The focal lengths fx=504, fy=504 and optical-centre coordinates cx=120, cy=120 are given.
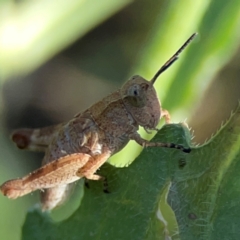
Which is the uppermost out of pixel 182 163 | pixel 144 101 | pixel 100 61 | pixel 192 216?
pixel 100 61

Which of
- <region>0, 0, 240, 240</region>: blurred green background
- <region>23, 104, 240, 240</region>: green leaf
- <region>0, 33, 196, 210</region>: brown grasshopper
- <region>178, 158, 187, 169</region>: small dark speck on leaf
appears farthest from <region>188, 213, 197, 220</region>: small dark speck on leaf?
<region>0, 0, 240, 240</region>: blurred green background

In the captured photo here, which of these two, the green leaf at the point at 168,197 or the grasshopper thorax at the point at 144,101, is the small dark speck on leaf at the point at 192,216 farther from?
the grasshopper thorax at the point at 144,101

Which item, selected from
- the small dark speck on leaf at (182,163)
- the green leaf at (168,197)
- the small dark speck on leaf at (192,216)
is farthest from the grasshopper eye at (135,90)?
the small dark speck on leaf at (192,216)

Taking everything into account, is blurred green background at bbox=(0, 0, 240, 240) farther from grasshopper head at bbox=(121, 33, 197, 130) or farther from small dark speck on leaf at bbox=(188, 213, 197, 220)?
small dark speck on leaf at bbox=(188, 213, 197, 220)

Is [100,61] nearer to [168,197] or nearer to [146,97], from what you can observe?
[146,97]

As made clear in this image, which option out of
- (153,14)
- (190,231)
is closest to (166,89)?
(190,231)

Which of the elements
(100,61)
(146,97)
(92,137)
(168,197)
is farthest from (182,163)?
(100,61)
